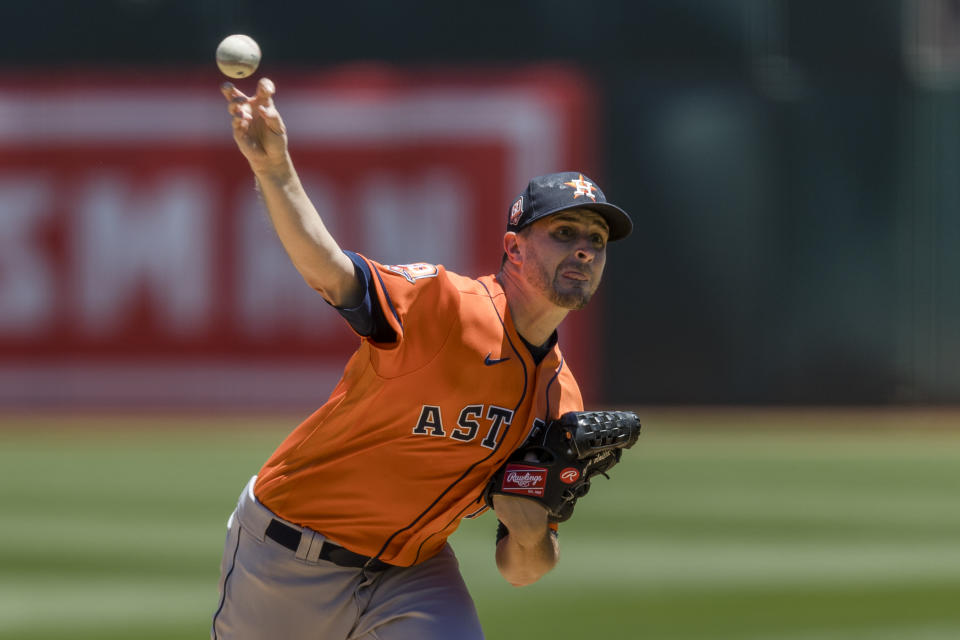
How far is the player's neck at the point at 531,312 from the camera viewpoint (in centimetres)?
355

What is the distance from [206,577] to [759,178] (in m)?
9.34

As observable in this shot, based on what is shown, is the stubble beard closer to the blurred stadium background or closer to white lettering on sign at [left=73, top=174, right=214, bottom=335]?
the blurred stadium background

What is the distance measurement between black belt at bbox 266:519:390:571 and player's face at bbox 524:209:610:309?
97 centimetres

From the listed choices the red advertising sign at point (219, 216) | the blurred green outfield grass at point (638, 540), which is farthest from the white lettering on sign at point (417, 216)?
the blurred green outfield grass at point (638, 540)

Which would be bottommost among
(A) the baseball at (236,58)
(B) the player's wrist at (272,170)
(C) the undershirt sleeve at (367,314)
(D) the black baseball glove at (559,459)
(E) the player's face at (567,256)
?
(D) the black baseball glove at (559,459)

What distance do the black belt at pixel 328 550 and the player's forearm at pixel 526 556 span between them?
0.39 m

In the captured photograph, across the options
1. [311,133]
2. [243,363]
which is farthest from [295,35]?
[243,363]

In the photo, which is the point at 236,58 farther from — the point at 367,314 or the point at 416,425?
the point at 416,425

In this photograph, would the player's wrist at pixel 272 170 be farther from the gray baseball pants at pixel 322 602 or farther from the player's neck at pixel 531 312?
the gray baseball pants at pixel 322 602

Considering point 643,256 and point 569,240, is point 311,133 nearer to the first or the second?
point 643,256

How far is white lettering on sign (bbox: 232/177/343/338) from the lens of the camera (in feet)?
46.0

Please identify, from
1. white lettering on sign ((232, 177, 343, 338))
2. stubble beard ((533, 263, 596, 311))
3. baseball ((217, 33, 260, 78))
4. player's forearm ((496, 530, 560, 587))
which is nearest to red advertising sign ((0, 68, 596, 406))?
white lettering on sign ((232, 177, 343, 338))

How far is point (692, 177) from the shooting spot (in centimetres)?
1412

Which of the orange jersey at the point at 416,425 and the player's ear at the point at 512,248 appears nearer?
the orange jersey at the point at 416,425
